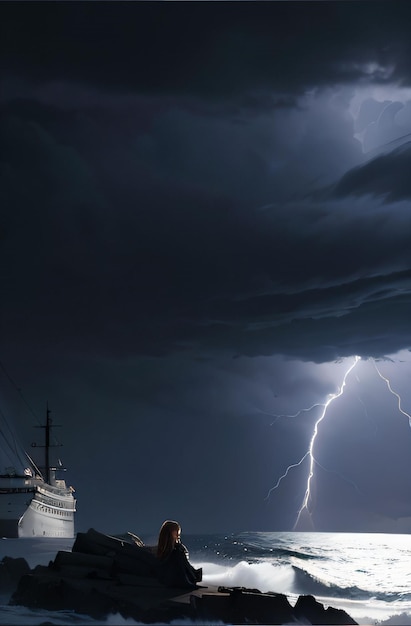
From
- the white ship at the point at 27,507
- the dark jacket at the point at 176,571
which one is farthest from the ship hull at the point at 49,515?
the dark jacket at the point at 176,571

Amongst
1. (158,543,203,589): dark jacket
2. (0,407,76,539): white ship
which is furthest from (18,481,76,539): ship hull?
(158,543,203,589): dark jacket

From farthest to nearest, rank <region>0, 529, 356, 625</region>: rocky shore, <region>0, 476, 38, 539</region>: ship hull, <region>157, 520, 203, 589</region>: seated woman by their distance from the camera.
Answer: <region>0, 476, 38, 539</region>: ship hull → <region>157, 520, 203, 589</region>: seated woman → <region>0, 529, 356, 625</region>: rocky shore

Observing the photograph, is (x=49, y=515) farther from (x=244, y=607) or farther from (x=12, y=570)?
(x=244, y=607)

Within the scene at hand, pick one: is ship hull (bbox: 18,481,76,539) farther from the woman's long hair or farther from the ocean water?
the woman's long hair

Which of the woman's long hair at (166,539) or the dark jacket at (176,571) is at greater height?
the woman's long hair at (166,539)

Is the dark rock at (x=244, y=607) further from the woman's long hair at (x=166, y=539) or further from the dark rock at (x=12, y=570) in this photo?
the dark rock at (x=12, y=570)

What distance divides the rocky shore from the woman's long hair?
1.87 ft

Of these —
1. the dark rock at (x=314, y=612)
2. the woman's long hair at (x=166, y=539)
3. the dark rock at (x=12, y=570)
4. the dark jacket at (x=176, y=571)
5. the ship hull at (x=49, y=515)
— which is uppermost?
the ship hull at (x=49, y=515)

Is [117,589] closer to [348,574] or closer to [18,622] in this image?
[18,622]

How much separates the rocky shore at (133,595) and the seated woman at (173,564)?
0.40ft

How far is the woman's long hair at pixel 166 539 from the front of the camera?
43.2 ft

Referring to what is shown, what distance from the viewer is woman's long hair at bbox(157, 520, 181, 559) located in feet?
43.2

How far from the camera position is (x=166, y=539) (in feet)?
43.9

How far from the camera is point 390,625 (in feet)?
65.1
